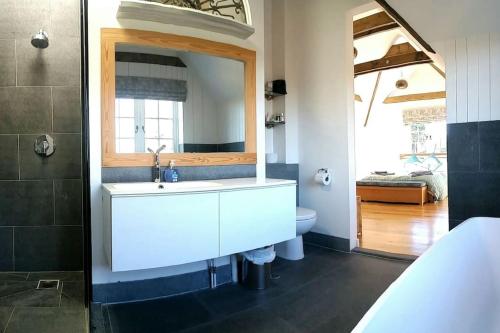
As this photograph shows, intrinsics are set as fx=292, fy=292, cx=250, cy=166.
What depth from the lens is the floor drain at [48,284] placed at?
1913 millimetres

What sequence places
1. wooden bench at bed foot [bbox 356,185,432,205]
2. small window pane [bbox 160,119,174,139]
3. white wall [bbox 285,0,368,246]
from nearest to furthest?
small window pane [bbox 160,119,174,139], white wall [bbox 285,0,368,246], wooden bench at bed foot [bbox 356,185,432,205]

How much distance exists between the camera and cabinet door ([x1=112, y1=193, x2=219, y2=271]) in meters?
1.48

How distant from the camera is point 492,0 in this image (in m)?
2.01

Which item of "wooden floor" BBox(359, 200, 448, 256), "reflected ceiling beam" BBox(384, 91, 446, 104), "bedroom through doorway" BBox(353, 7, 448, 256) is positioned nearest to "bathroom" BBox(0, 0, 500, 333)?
"wooden floor" BBox(359, 200, 448, 256)

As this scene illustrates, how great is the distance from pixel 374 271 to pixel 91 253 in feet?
6.81

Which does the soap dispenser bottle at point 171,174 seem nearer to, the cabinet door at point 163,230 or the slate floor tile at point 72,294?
the cabinet door at point 163,230

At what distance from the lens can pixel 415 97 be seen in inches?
293

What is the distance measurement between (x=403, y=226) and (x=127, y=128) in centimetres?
350

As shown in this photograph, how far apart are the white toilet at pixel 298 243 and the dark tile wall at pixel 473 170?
108cm

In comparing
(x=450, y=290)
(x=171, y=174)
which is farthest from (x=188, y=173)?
(x=450, y=290)

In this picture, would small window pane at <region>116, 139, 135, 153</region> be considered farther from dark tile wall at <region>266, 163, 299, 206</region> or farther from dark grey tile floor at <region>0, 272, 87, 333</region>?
dark tile wall at <region>266, 163, 299, 206</region>

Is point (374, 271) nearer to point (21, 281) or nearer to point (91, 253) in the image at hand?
point (91, 253)

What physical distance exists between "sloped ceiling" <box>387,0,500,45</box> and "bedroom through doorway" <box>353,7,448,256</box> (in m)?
Result: 1.42

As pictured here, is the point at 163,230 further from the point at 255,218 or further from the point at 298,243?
the point at 298,243
